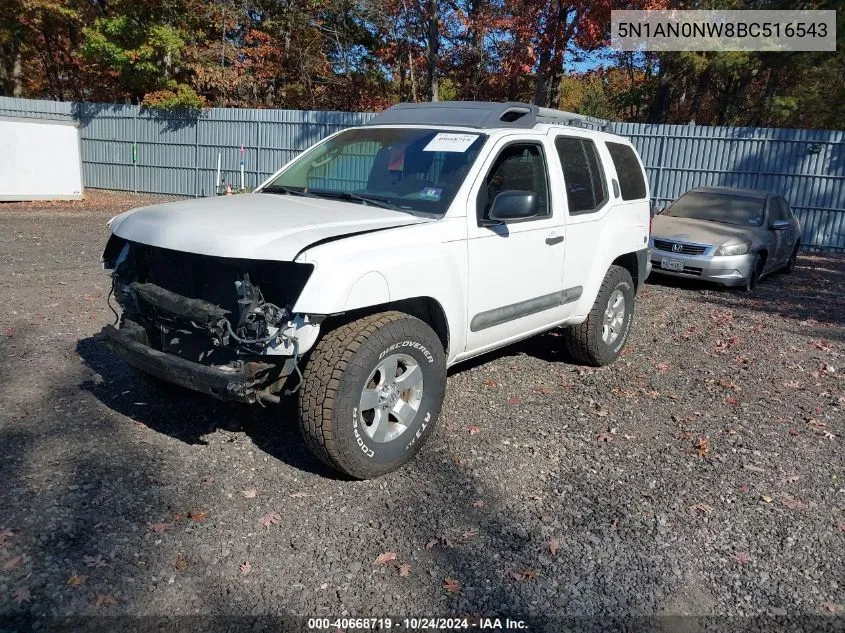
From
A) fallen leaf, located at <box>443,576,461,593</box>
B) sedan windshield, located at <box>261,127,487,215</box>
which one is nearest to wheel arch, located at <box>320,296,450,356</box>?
sedan windshield, located at <box>261,127,487,215</box>

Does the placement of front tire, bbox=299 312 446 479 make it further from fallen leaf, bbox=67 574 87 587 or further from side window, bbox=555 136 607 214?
side window, bbox=555 136 607 214

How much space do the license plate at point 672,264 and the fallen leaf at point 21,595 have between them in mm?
9239

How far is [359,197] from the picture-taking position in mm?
Result: 4641

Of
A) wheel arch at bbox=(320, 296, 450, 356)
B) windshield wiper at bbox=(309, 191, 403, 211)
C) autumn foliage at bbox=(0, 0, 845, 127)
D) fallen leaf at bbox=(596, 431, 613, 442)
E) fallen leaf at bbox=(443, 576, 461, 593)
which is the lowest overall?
fallen leaf at bbox=(443, 576, 461, 593)

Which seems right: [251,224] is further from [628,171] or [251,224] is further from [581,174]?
[628,171]

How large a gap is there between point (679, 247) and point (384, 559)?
8.27 meters

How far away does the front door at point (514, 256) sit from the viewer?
14.7ft

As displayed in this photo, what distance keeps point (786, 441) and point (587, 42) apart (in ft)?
69.0

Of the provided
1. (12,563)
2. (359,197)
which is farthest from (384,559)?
(359,197)

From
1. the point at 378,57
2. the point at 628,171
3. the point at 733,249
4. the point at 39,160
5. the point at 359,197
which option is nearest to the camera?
the point at 359,197

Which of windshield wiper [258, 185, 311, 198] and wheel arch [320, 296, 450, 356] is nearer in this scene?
wheel arch [320, 296, 450, 356]

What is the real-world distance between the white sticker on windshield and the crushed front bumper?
76.4 inches

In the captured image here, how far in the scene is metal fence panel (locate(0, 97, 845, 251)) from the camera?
627 inches

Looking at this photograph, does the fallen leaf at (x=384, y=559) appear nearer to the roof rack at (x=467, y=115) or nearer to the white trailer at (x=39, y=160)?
the roof rack at (x=467, y=115)
